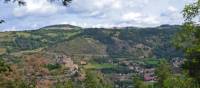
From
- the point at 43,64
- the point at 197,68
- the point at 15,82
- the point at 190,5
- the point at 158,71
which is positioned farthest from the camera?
the point at 43,64

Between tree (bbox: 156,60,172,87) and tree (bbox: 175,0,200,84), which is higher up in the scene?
tree (bbox: 175,0,200,84)

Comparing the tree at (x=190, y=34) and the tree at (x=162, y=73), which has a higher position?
the tree at (x=190, y=34)

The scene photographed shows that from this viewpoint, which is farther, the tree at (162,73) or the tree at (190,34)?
the tree at (162,73)

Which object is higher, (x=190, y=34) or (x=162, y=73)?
(x=190, y=34)

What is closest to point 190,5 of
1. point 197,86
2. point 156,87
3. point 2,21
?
point 197,86

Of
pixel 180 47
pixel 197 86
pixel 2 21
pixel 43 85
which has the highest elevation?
pixel 2 21

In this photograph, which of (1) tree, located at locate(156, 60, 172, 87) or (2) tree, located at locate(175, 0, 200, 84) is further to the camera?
(1) tree, located at locate(156, 60, 172, 87)

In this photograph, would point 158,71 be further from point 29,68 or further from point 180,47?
point 180,47

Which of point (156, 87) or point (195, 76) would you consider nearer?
point (195, 76)

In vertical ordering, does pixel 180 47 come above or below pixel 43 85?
above

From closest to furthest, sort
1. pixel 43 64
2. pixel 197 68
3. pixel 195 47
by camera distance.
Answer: pixel 195 47 → pixel 197 68 → pixel 43 64

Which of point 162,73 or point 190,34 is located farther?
point 162,73
